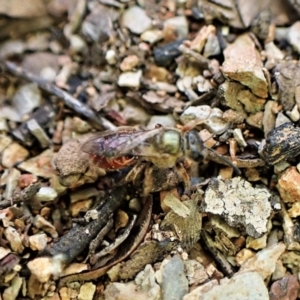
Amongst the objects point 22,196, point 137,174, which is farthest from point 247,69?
point 22,196

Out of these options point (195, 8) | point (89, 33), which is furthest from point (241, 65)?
point (89, 33)

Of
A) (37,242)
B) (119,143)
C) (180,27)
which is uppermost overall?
(180,27)

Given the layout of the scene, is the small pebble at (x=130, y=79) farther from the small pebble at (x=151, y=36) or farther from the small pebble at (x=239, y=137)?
the small pebble at (x=239, y=137)

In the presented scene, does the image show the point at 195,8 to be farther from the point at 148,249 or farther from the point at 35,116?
the point at 148,249

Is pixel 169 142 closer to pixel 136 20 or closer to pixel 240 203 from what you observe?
pixel 240 203

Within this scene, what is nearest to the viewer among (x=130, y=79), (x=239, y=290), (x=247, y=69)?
(x=239, y=290)
